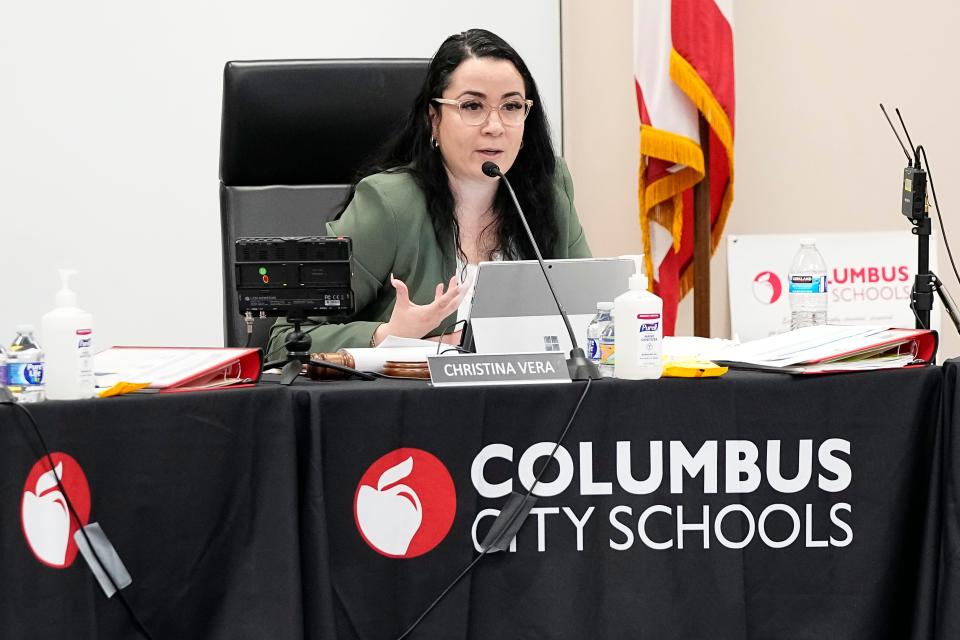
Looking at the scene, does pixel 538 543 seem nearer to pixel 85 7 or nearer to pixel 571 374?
pixel 571 374

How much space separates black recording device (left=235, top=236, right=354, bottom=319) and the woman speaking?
1.78ft

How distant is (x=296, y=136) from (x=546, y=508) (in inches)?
43.3

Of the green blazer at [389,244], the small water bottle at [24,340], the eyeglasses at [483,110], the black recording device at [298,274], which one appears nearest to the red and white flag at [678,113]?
the eyeglasses at [483,110]

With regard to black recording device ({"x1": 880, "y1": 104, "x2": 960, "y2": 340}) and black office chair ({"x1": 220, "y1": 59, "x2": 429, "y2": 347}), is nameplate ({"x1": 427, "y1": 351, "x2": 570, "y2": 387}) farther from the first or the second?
black office chair ({"x1": 220, "y1": 59, "x2": 429, "y2": 347})

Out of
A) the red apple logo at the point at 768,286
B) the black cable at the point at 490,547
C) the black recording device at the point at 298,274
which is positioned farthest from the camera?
the red apple logo at the point at 768,286

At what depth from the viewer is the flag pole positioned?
295 centimetres

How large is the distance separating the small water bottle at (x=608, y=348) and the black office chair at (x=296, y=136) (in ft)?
2.88

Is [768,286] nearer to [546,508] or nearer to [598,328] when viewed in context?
[598,328]

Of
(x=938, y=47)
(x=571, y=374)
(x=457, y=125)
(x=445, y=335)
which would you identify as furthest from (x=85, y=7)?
(x=938, y=47)

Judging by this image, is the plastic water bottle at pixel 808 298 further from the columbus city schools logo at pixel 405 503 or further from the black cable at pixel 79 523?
the black cable at pixel 79 523

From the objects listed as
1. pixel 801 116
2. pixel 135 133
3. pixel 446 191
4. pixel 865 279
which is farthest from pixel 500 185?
Answer: pixel 801 116

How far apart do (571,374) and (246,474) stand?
16.6 inches

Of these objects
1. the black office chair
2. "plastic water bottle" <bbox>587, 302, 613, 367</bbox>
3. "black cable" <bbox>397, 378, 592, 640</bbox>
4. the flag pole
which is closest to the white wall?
the flag pole

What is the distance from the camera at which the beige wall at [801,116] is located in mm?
3219
